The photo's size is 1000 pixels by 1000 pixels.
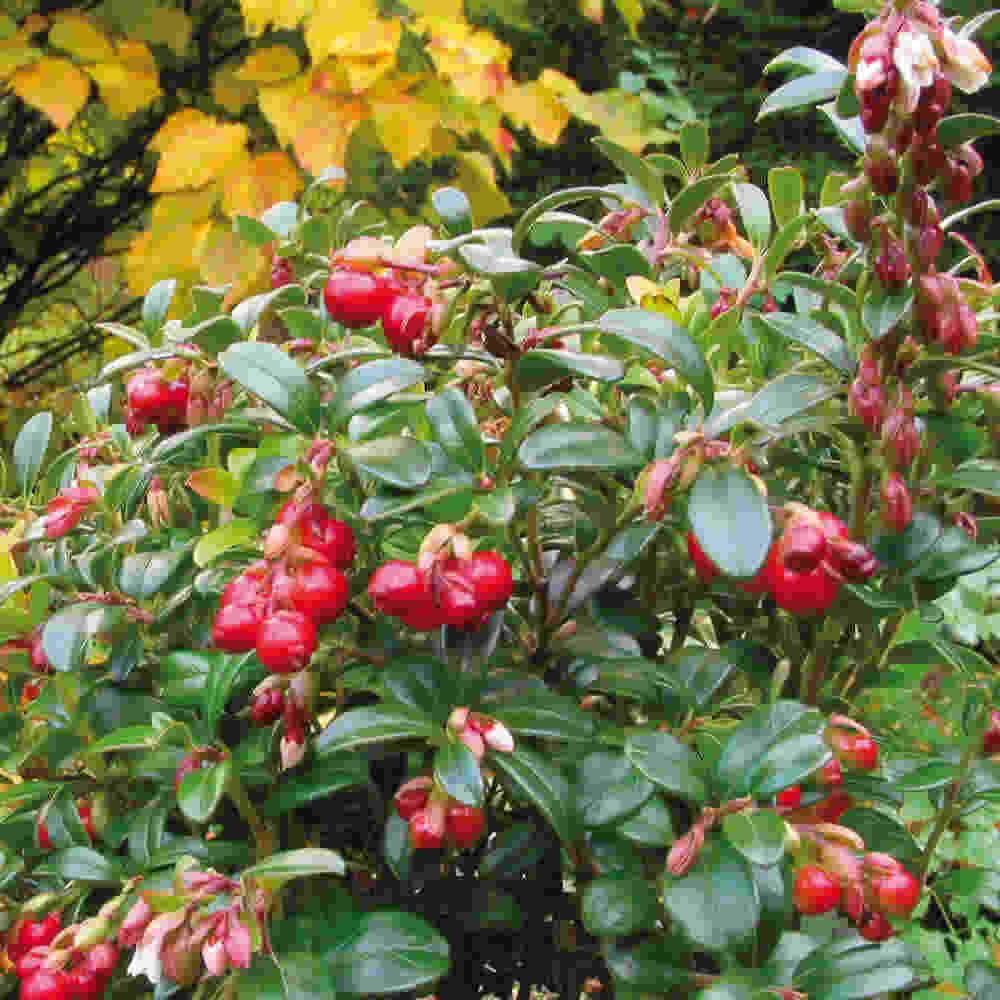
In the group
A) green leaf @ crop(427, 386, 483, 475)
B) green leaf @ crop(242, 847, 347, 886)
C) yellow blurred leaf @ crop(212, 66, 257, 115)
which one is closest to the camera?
green leaf @ crop(242, 847, 347, 886)

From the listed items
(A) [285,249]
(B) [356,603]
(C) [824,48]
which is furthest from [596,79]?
(B) [356,603]

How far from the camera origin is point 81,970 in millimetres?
648

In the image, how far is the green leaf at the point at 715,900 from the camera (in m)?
0.54

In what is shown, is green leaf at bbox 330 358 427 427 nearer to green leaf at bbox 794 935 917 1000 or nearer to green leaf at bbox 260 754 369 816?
green leaf at bbox 260 754 369 816

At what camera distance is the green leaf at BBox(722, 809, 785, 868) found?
529 mm

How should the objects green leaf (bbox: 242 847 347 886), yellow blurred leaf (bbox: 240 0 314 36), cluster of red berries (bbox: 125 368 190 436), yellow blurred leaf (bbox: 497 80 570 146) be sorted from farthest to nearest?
yellow blurred leaf (bbox: 497 80 570 146)
yellow blurred leaf (bbox: 240 0 314 36)
cluster of red berries (bbox: 125 368 190 436)
green leaf (bbox: 242 847 347 886)

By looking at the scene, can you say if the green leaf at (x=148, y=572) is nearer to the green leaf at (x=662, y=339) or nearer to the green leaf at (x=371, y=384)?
the green leaf at (x=371, y=384)

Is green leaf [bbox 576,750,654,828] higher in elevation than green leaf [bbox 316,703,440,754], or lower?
lower

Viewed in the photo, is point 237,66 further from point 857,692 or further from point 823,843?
point 823,843

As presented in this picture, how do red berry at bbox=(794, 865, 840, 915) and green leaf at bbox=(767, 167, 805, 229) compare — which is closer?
red berry at bbox=(794, 865, 840, 915)

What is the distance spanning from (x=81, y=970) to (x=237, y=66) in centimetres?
209

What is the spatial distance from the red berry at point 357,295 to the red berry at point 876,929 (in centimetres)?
43

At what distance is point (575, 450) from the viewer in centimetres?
60

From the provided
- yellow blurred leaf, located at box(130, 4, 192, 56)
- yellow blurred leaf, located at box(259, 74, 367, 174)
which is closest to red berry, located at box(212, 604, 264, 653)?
yellow blurred leaf, located at box(259, 74, 367, 174)
